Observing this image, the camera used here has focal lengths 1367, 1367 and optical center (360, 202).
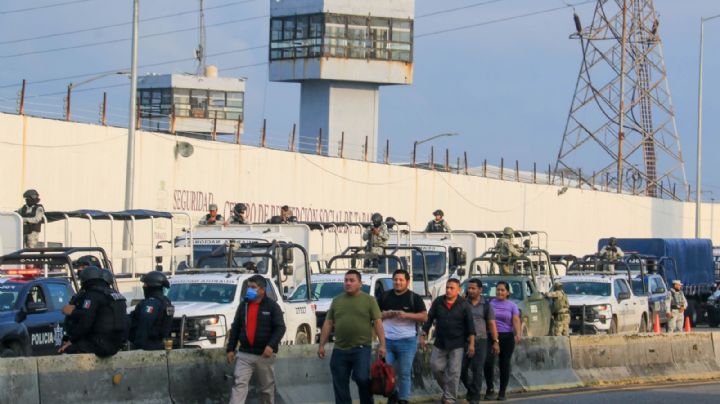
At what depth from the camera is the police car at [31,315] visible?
53.9ft

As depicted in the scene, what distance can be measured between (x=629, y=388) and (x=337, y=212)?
3096 centimetres

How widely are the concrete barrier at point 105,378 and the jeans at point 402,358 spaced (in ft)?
8.87

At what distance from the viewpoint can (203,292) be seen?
20656 mm

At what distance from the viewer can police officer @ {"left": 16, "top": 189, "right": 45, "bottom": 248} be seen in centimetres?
2272

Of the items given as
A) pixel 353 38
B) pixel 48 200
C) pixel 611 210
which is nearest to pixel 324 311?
pixel 48 200

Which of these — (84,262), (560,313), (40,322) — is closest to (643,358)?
(560,313)

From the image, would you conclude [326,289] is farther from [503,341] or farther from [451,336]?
[451,336]

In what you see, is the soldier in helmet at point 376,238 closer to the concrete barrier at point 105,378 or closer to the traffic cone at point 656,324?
the traffic cone at point 656,324

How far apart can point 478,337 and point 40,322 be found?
560cm

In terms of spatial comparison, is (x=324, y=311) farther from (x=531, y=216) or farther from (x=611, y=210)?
(x=611, y=210)

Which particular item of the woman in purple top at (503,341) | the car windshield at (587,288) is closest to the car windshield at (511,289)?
the car windshield at (587,288)

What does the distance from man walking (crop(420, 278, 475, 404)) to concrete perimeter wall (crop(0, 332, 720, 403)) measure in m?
1.49

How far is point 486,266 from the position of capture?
36.0 metres

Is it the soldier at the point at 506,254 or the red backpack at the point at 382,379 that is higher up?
the soldier at the point at 506,254
